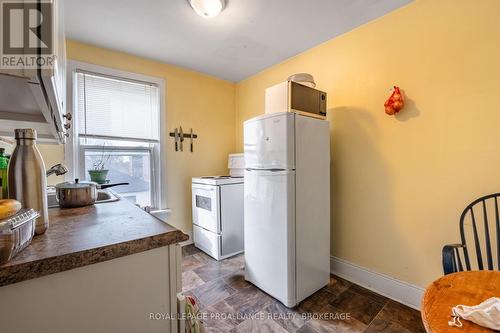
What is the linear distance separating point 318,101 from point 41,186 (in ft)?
6.39

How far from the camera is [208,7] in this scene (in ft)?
5.59

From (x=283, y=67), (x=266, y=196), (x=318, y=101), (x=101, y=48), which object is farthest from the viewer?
(x=283, y=67)

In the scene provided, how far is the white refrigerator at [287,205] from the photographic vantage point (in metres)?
1.71

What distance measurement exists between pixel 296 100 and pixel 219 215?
1513 mm

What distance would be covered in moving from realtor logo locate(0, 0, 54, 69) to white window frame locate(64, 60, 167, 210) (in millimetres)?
2207

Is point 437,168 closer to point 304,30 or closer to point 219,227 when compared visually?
point 304,30

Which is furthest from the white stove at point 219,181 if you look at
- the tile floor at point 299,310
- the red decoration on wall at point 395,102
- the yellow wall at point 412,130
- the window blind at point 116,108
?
the red decoration on wall at point 395,102

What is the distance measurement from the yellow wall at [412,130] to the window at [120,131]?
2055 millimetres

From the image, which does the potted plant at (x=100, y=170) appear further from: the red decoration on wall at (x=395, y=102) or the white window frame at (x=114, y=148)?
the red decoration on wall at (x=395, y=102)

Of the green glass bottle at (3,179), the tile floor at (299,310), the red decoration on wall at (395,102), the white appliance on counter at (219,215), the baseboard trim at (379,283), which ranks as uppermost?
the red decoration on wall at (395,102)

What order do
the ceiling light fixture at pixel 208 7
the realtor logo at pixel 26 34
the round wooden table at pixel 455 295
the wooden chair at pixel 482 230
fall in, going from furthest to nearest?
the ceiling light fixture at pixel 208 7, the wooden chair at pixel 482 230, the round wooden table at pixel 455 295, the realtor logo at pixel 26 34

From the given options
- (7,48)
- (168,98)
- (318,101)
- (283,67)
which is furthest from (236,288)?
(283,67)

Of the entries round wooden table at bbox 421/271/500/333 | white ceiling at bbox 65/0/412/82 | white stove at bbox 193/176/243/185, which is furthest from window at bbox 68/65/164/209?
round wooden table at bbox 421/271/500/333

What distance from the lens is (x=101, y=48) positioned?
7.75ft
